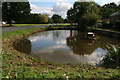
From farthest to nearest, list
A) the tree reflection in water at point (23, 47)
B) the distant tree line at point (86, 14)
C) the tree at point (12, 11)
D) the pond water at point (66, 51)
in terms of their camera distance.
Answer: the tree at point (12, 11)
the distant tree line at point (86, 14)
the tree reflection in water at point (23, 47)
the pond water at point (66, 51)

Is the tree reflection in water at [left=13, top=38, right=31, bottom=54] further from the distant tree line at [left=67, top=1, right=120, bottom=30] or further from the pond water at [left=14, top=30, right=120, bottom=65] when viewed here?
the distant tree line at [left=67, top=1, right=120, bottom=30]

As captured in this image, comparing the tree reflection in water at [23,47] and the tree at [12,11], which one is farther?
the tree at [12,11]

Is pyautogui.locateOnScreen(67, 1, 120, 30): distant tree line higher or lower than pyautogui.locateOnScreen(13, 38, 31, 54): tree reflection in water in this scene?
higher

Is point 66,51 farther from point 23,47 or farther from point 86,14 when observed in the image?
point 86,14

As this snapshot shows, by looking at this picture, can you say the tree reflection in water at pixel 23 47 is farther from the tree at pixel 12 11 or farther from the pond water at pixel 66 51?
the tree at pixel 12 11

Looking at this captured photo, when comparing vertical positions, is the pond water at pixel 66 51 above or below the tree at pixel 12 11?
below

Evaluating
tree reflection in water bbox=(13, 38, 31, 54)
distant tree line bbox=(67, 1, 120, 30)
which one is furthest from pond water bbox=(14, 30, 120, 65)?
distant tree line bbox=(67, 1, 120, 30)

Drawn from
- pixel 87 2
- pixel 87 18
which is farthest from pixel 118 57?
pixel 87 2

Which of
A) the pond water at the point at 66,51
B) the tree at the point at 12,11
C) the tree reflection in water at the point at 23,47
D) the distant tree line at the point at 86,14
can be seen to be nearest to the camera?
the pond water at the point at 66,51

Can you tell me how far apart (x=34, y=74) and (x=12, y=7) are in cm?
3893

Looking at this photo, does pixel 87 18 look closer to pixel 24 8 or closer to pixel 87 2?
pixel 87 2

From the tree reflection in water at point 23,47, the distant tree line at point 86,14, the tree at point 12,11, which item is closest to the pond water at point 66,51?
the tree reflection in water at point 23,47

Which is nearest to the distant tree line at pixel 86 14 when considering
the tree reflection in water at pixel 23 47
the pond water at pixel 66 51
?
the pond water at pixel 66 51

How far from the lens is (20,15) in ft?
132
